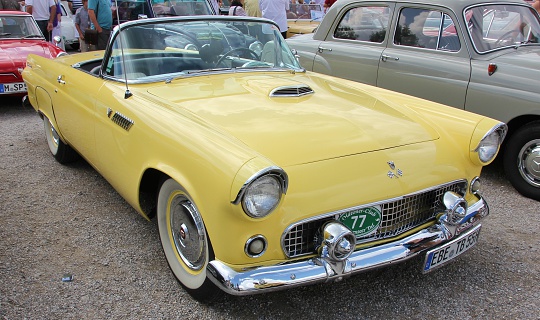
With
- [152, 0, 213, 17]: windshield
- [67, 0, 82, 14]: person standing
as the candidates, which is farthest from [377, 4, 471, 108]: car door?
[67, 0, 82, 14]: person standing

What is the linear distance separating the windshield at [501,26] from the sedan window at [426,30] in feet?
0.61

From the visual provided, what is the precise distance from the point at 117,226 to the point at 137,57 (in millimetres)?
1191

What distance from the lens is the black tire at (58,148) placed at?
4465 millimetres

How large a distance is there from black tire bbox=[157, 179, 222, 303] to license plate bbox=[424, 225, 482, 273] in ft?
3.46

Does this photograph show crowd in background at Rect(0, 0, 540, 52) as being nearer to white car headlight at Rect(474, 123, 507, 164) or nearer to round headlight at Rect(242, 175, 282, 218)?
white car headlight at Rect(474, 123, 507, 164)

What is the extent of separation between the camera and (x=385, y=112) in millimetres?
2965

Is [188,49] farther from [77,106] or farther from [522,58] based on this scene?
[522,58]

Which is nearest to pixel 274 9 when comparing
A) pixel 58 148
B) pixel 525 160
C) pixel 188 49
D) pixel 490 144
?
pixel 58 148

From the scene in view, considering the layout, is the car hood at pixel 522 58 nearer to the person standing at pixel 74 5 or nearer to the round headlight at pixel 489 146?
the round headlight at pixel 489 146

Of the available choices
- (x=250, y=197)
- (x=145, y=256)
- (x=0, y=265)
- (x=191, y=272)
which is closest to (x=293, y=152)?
(x=250, y=197)

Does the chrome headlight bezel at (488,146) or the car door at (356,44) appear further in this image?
the car door at (356,44)

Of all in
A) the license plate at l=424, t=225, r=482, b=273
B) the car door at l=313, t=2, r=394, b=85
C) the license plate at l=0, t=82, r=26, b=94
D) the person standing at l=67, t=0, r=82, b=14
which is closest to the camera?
the license plate at l=424, t=225, r=482, b=273

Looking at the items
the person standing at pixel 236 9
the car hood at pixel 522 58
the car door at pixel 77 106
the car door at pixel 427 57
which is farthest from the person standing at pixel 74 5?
the car hood at pixel 522 58

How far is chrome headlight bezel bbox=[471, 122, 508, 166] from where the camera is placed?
2668 millimetres
